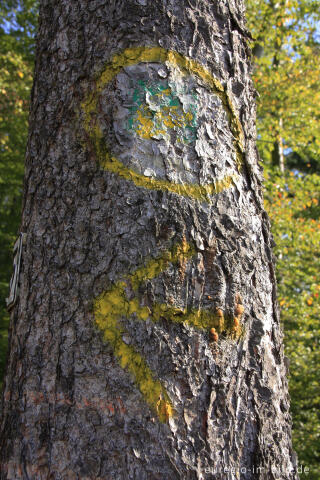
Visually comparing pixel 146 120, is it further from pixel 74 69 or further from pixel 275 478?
pixel 275 478

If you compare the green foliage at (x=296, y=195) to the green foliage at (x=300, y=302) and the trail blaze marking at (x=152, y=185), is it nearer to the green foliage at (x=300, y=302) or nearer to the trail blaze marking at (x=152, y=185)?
the green foliage at (x=300, y=302)

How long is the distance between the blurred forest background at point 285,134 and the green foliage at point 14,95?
15 millimetres

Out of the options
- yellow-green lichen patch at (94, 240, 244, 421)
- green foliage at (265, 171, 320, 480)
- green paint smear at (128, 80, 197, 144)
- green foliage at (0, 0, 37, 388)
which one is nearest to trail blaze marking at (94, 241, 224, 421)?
yellow-green lichen patch at (94, 240, 244, 421)

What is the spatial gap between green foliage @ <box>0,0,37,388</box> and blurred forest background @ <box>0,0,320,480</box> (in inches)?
0.6

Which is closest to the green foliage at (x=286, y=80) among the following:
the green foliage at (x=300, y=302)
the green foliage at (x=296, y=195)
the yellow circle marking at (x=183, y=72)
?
the green foliage at (x=296, y=195)

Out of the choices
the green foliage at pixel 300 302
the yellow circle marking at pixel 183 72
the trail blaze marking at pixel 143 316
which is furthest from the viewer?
the green foliage at pixel 300 302

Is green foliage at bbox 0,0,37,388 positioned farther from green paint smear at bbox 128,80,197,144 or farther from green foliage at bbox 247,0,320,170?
green paint smear at bbox 128,80,197,144

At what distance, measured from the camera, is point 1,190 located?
7695mm

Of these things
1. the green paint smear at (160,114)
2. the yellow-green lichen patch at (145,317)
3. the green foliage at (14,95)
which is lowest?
the yellow-green lichen patch at (145,317)

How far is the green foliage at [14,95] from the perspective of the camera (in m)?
6.46

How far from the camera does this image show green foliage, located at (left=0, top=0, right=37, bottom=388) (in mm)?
6461

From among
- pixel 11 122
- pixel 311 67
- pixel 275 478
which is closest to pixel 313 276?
pixel 311 67

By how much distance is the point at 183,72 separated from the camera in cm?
126

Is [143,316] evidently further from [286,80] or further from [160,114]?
[286,80]
